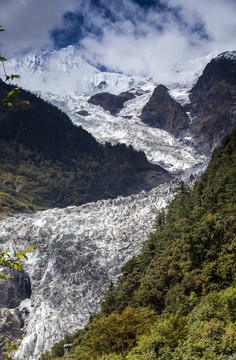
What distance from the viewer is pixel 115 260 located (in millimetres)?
116625

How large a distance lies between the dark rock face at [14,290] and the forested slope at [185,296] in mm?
41142

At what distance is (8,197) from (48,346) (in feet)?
382

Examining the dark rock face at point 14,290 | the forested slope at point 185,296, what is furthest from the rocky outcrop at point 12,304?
the forested slope at point 185,296

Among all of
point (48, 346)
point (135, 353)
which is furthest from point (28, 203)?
point (135, 353)

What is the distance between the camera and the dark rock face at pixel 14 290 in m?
112

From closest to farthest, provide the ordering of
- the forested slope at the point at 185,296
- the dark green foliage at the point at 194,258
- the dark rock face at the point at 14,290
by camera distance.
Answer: the forested slope at the point at 185,296 → the dark green foliage at the point at 194,258 → the dark rock face at the point at 14,290

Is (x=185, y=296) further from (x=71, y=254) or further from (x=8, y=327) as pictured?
(x=71, y=254)

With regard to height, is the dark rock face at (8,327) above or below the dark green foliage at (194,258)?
below

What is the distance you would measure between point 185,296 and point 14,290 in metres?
86.5

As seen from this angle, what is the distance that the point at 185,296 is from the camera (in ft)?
144

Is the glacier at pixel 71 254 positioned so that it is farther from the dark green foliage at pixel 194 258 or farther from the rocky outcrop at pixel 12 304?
the dark green foliage at pixel 194 258

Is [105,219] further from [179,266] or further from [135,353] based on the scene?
[135,353]

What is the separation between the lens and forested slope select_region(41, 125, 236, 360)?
23.6m

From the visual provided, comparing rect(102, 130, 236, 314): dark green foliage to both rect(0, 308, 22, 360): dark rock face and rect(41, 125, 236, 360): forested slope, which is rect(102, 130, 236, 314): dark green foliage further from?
rect(0, 308, 22, 360): dark rock face
